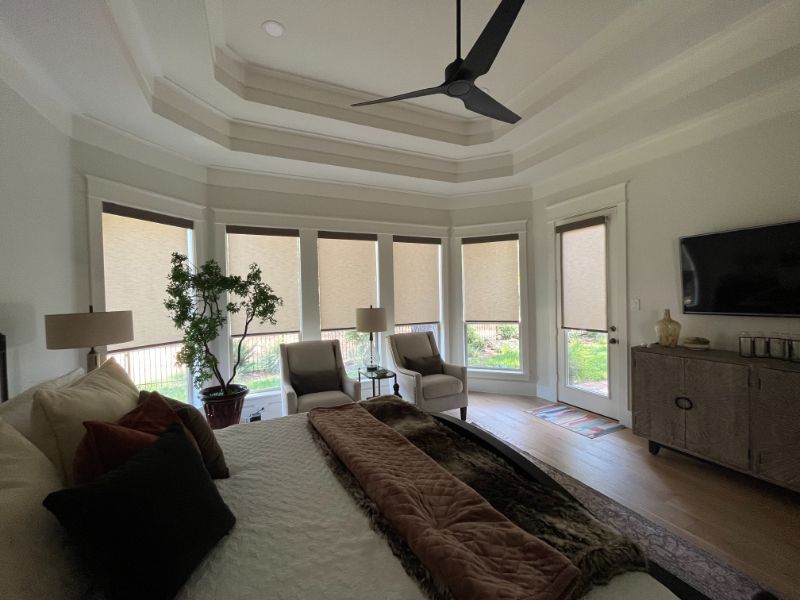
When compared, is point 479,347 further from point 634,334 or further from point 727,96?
point 727,96

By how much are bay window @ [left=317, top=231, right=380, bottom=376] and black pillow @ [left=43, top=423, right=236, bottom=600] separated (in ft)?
10.8

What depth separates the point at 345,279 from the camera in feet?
14.8

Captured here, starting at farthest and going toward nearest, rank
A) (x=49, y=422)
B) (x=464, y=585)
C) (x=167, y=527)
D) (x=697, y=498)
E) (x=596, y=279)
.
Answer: (x=596, y=279)
(x=697, y=498)
(x=49, y=422)
(x=167, y=527)
(x=464, y=585)

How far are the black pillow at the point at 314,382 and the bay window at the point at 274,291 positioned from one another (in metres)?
0.74

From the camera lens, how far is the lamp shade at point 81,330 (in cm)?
207

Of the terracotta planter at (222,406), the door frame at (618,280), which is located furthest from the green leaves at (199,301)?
the door frame at (618,280)

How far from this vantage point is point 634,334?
3559 mm

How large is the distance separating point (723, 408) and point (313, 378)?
3361 millimetres

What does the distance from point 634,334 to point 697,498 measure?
161cm

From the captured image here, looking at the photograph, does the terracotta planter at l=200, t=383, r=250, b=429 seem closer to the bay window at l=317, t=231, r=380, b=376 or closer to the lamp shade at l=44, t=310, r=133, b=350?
the lamp shade at l=44, t=310, r=133, b=350

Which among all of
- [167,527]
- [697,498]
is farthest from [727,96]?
[167,527]

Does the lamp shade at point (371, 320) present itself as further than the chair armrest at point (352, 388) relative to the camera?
Yes

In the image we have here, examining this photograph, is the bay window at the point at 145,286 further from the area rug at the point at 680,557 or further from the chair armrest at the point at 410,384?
the area rug at the point at 680,557

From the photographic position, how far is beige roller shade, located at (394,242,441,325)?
15.9 ft
